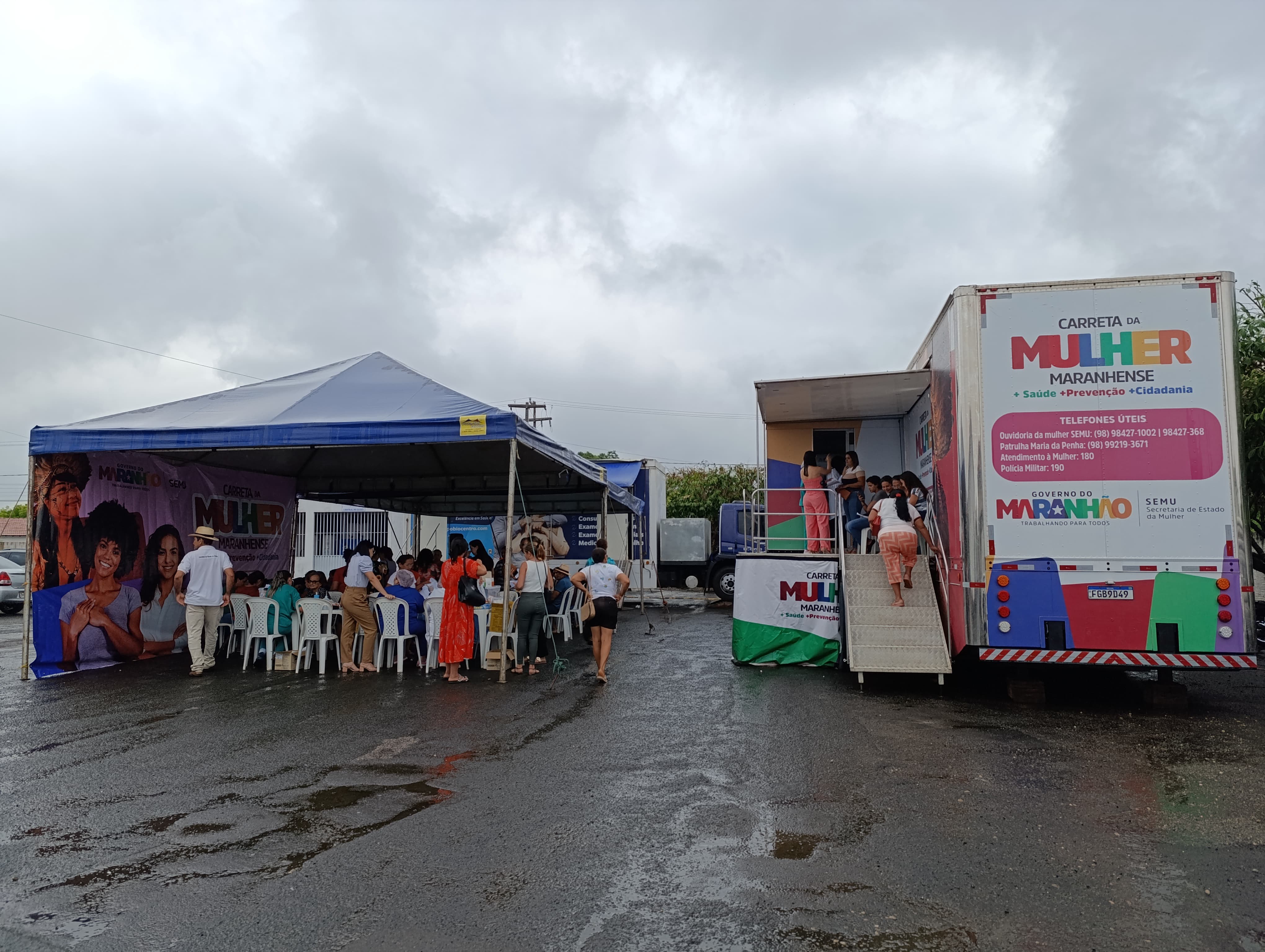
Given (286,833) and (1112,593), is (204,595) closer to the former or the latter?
(286,833)

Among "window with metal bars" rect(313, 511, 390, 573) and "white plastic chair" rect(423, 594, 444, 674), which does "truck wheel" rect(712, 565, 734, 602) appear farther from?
"white plastic chair" rect(423, 594, 444, 674)

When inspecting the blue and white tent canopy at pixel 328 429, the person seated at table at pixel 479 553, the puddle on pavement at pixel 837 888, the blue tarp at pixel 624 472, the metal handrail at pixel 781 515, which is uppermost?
the blue tarp at pixel 624 472

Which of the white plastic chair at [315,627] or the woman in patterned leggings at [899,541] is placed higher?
the woman in patterned leggings at [899,541]

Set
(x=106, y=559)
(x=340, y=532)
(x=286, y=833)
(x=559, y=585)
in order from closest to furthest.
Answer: (x=286, y=833) < (x=106, y=559) < (x=559, y=585) < (x=340, y=532)

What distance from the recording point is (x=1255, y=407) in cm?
1082

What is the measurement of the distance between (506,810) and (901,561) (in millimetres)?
5901

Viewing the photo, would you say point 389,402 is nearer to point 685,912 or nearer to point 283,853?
point 283,853

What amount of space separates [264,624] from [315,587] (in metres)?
0.75

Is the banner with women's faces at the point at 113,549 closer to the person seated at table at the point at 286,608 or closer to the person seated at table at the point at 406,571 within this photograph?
the person seated at table at the point at 286,608

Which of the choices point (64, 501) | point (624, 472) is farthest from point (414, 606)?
point (624, 472)

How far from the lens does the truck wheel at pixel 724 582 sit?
19422 mm

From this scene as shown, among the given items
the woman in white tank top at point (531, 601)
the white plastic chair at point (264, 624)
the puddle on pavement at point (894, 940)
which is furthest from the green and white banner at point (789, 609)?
the puddle on pavement at point (894, 940)

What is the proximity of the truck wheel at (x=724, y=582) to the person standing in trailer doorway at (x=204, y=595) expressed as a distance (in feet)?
38.6

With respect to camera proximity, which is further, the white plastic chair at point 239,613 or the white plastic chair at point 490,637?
the white plastic chair at point 239,613
